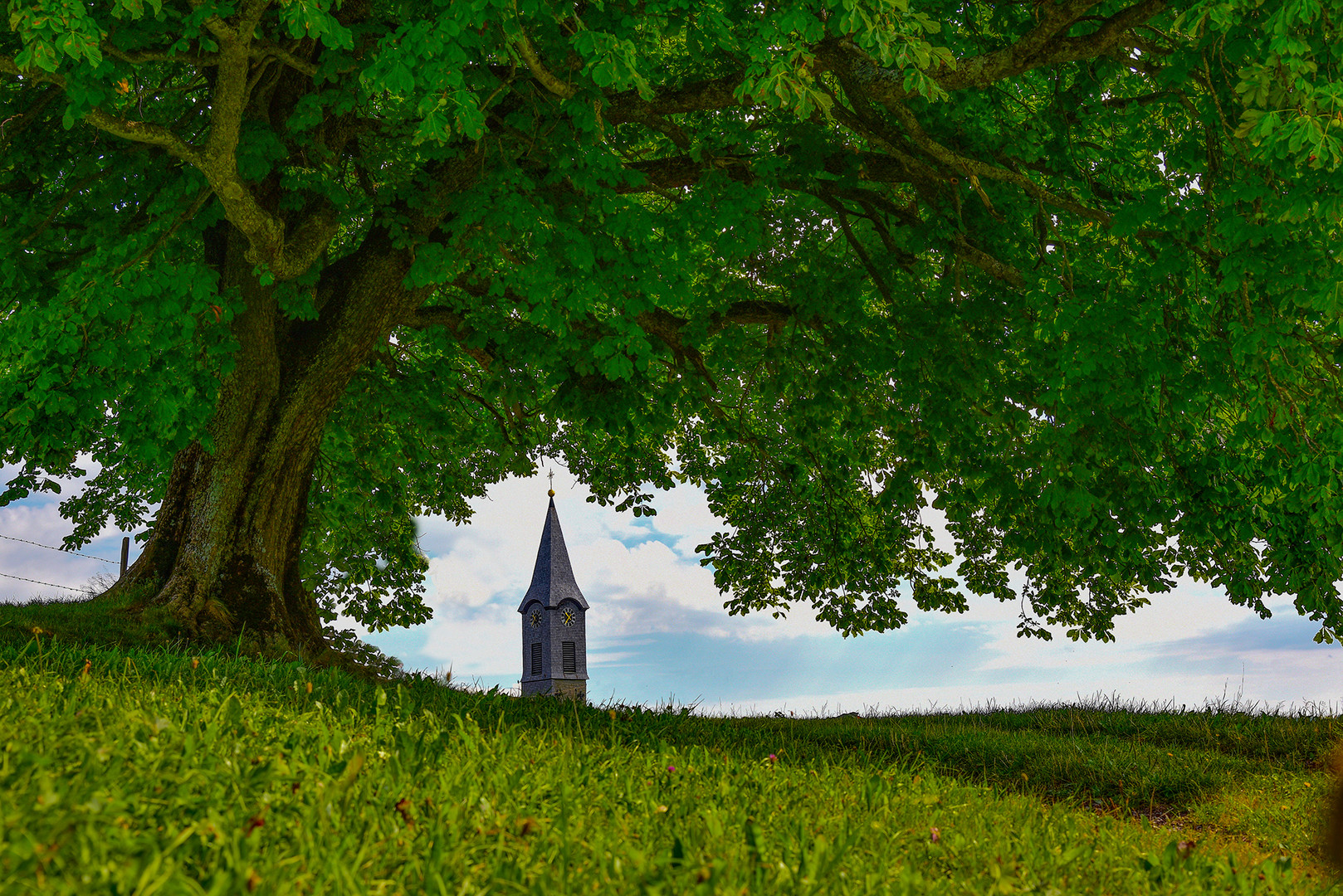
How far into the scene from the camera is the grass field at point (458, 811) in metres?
3.21

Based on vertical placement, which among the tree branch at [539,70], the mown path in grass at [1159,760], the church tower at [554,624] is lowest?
the mown path in grass at [1159,760]

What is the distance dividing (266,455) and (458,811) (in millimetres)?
8214

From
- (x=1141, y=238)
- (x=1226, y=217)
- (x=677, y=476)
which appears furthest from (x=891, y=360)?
(x=677, y=476)

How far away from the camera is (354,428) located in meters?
14.8

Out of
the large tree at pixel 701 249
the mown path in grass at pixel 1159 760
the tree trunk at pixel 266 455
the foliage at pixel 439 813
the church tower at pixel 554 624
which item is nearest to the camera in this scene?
the foliage at pixel 439 813

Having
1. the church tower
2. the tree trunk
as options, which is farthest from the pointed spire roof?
the tree trunk

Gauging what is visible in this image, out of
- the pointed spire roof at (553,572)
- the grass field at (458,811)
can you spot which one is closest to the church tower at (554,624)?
the pointed spire roof at (553,572)

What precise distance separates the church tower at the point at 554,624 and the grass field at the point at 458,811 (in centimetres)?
3238

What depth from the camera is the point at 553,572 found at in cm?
4100

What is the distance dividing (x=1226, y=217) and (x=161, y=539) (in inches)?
448

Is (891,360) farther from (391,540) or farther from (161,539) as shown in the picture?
(391,540)

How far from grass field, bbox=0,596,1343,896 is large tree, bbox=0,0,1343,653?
339 centimetres

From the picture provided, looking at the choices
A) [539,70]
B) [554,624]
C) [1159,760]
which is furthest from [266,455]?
[554,624]

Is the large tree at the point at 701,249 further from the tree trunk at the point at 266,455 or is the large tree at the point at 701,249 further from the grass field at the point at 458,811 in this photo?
the grass field at the point at 458,811
